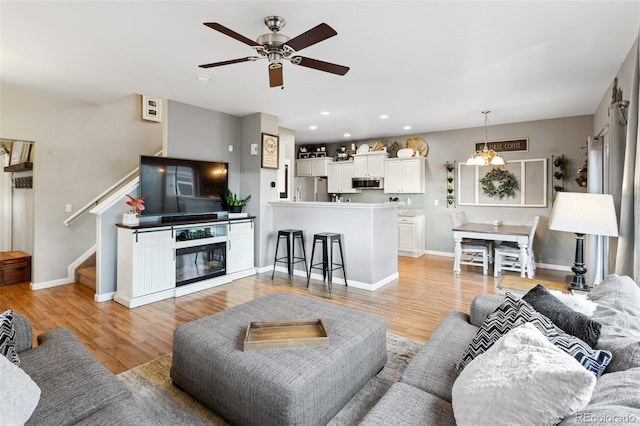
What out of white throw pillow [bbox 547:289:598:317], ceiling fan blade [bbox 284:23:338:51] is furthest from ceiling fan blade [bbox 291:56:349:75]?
white throw pillow [bbox 547:289:598:317]

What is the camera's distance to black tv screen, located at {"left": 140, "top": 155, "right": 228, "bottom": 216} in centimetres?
424

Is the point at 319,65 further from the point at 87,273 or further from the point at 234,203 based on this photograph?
the point at 87,273

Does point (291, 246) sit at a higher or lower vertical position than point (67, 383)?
higher

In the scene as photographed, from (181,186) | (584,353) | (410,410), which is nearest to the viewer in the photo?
(584,353)

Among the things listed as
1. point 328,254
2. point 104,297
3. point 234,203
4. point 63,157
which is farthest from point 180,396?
point 63,157

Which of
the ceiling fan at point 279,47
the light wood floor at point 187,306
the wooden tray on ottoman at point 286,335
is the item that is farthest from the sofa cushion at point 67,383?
the ceiling fan at point 279,47

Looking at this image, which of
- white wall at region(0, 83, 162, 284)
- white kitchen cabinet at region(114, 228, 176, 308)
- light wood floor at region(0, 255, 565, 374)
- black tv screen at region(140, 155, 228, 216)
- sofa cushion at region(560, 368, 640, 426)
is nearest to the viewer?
sofa cushion at region(560, 368, 640, 426)

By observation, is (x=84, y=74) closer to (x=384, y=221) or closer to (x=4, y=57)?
(x=4, y=57)

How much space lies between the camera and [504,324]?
1432 millimetres

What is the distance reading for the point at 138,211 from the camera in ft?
13.3

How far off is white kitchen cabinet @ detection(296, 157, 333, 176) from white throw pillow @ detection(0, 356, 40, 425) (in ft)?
24.1

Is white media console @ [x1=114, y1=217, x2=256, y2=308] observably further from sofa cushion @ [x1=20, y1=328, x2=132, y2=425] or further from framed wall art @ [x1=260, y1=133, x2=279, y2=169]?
sofa cushion @ [x1=20, y1=328, x2=132, y2=425]

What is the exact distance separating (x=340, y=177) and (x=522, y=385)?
7225 millimetres

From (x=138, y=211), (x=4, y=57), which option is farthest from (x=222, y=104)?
(x=4, y=57)
